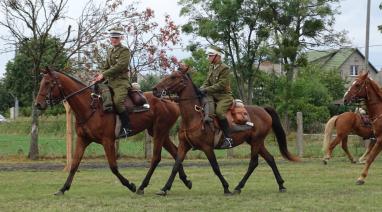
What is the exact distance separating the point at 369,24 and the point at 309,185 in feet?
71.1

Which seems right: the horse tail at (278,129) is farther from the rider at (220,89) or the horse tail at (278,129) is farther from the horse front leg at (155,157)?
the horse front leg at (155,157)

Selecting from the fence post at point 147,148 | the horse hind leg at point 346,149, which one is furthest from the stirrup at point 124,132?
the horse hind leg at point 346,149

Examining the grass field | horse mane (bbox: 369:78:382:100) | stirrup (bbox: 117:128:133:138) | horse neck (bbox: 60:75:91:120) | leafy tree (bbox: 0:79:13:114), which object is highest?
leafy tree (bbox: 0:79:13:114)

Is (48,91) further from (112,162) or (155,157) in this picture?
(155,157)

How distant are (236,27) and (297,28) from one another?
4551 mm

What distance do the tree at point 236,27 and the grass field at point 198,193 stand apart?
2311 centimetres

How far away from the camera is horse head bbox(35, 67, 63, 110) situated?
503 inches

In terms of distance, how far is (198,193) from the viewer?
12992 millimetres

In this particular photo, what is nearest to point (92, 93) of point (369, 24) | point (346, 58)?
point (369, 24)

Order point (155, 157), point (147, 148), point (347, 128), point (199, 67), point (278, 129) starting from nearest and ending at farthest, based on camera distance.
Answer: point (155, 157) → point (278, 129) → point (347, 128) → point (147, 148) → point (199, 67)

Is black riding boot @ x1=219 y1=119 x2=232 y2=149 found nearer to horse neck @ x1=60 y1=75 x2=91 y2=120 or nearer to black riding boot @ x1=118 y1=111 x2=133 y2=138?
black riding boot @ x1=118 y1=111 x2=133 y2=138

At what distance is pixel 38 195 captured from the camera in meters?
12.6

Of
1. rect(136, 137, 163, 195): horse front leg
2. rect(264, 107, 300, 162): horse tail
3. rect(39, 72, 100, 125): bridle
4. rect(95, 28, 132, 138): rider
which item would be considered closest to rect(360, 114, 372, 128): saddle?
rect(264, 107, 300, 162): horse tail

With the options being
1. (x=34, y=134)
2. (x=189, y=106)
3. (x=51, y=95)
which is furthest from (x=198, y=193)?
(x=34, y=134)
